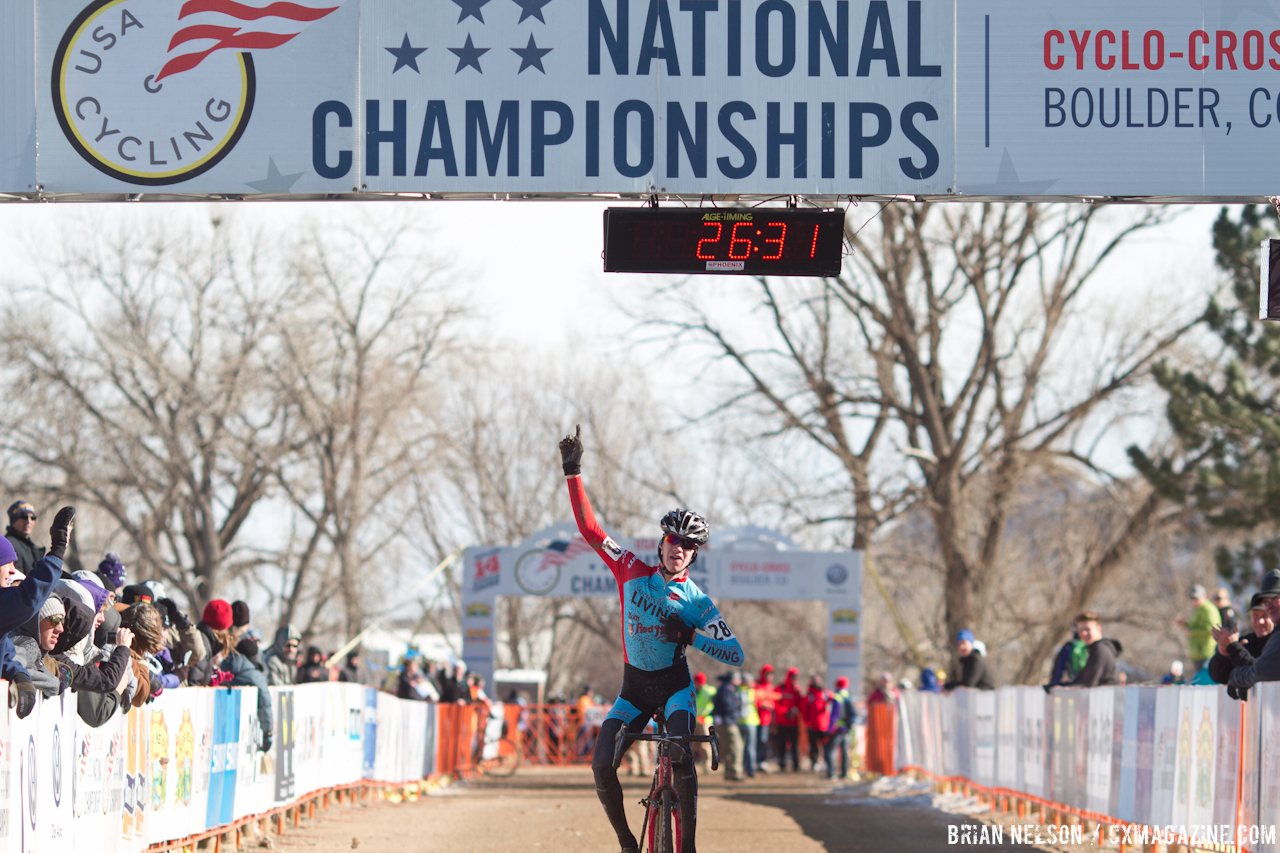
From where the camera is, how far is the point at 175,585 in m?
44.6

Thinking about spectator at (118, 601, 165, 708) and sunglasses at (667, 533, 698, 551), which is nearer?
sunglasses at (667, 533, 698, 551)

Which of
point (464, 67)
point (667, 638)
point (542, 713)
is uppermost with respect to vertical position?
point (464, 67)

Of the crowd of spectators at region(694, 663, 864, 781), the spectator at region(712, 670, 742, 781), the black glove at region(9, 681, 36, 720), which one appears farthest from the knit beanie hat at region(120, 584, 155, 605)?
the spectator at region(712, 670, 742, 781)

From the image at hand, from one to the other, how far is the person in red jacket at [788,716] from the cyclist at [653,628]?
2086 centimetres

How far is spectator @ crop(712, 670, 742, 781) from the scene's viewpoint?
26.6 meters

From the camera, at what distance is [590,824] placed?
16078mm

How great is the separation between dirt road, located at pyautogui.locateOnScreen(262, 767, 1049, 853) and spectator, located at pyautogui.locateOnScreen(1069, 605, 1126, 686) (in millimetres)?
1797

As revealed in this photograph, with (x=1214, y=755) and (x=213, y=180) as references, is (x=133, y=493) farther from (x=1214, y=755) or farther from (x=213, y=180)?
(x=1214, y=755)

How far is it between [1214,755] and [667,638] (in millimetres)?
3814

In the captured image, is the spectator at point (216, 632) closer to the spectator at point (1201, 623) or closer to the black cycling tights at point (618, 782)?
the black cycling tights at point (618, 782)

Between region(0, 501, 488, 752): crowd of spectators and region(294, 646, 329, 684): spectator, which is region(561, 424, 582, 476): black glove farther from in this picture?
region(294, 646, 329, 684): spectator

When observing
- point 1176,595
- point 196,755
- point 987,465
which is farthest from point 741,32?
point 1176,595

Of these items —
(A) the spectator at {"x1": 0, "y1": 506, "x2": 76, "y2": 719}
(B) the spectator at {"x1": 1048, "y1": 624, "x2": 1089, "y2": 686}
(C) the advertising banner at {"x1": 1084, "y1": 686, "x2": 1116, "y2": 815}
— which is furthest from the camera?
(B) the spectator at {"x1": 1048, "y1": 624, "x2": 1089, "y2": 686}

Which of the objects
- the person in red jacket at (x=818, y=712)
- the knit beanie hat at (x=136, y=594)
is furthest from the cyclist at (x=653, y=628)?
the person in red jacket at (x=818, y=712)
